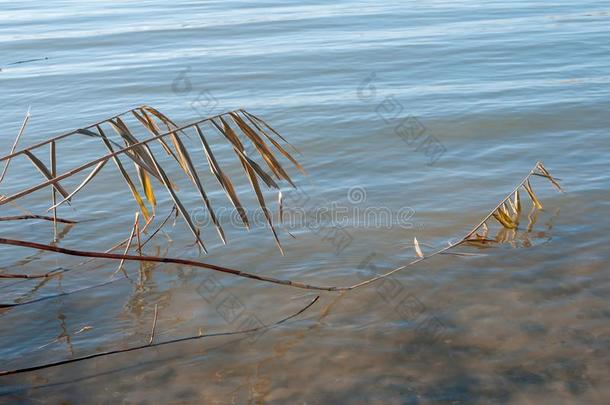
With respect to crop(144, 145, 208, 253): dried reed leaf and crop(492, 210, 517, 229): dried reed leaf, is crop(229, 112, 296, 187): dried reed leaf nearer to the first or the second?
crop(144, 145, 208, 253): dried reed leaf

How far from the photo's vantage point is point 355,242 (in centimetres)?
462

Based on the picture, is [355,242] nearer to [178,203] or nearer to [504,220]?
[504,220]

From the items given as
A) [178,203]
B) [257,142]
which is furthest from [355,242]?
[178,203]

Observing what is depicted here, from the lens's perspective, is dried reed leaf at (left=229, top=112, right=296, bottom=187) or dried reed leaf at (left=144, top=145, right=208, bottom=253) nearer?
dried reed leaf at (left=144, top=145, right=208, bottom=253)

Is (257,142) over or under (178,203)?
over

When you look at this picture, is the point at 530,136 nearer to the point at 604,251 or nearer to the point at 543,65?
the point at 604,251

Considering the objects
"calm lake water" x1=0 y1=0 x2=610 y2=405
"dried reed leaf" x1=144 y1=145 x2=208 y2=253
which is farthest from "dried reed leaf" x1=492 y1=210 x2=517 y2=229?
"dried reed leaf" x1=144 y1=145 x2=208 y2=253

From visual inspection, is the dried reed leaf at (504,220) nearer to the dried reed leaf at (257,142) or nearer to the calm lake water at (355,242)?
the calm lake water at (355,242)

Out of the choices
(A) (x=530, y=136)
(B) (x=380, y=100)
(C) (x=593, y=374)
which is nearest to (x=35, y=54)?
(B) (x=380, y=100)

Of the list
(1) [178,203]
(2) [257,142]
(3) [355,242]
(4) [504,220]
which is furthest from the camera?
(3) [355,242]

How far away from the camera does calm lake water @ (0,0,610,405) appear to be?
3143 millimetres

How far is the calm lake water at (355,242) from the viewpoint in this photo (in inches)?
124

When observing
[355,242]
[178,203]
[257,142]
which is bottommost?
[355,242]

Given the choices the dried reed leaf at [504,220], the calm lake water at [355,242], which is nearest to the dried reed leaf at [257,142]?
the calm lake water at [355,242]
